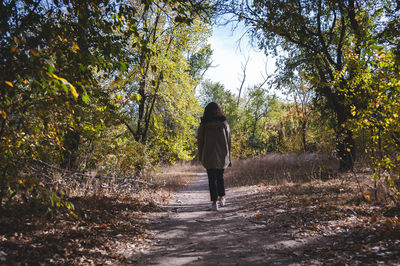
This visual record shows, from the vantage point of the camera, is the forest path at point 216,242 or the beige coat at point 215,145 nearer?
the forest path at point 216,242

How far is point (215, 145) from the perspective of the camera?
20.8 feet

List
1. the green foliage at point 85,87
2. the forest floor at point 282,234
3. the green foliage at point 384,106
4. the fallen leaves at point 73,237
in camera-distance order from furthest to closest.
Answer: the green foliage at point 384,106, the forest floor at point 282,234, the fallen leaves at point 73,237, the green foliage at point 85,87

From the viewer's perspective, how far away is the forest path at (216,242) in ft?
10.2

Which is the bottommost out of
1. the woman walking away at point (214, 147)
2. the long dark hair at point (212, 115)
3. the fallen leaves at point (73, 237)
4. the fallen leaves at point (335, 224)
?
the fallen leaves at point (335, 224)

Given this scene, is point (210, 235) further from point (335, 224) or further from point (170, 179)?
point (170, 179)

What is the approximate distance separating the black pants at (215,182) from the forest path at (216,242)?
0.54m

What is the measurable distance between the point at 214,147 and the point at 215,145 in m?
0.06

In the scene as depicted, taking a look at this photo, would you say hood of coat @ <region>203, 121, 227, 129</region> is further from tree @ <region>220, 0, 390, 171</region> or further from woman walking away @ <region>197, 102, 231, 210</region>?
tree @ <region>220, 0, 390, 171</region>

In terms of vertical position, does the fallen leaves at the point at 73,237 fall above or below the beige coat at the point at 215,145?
below

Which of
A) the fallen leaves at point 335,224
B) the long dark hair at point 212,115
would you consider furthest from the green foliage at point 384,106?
the long dark hair at point 212,115

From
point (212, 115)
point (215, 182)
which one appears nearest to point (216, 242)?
point (215, 182)

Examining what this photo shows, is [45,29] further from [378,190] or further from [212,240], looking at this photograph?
[378,190]

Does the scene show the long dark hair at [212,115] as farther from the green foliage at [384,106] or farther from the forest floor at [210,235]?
the green foliage at [384,106]

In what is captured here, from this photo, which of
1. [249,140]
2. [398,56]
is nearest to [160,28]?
[398,56]
